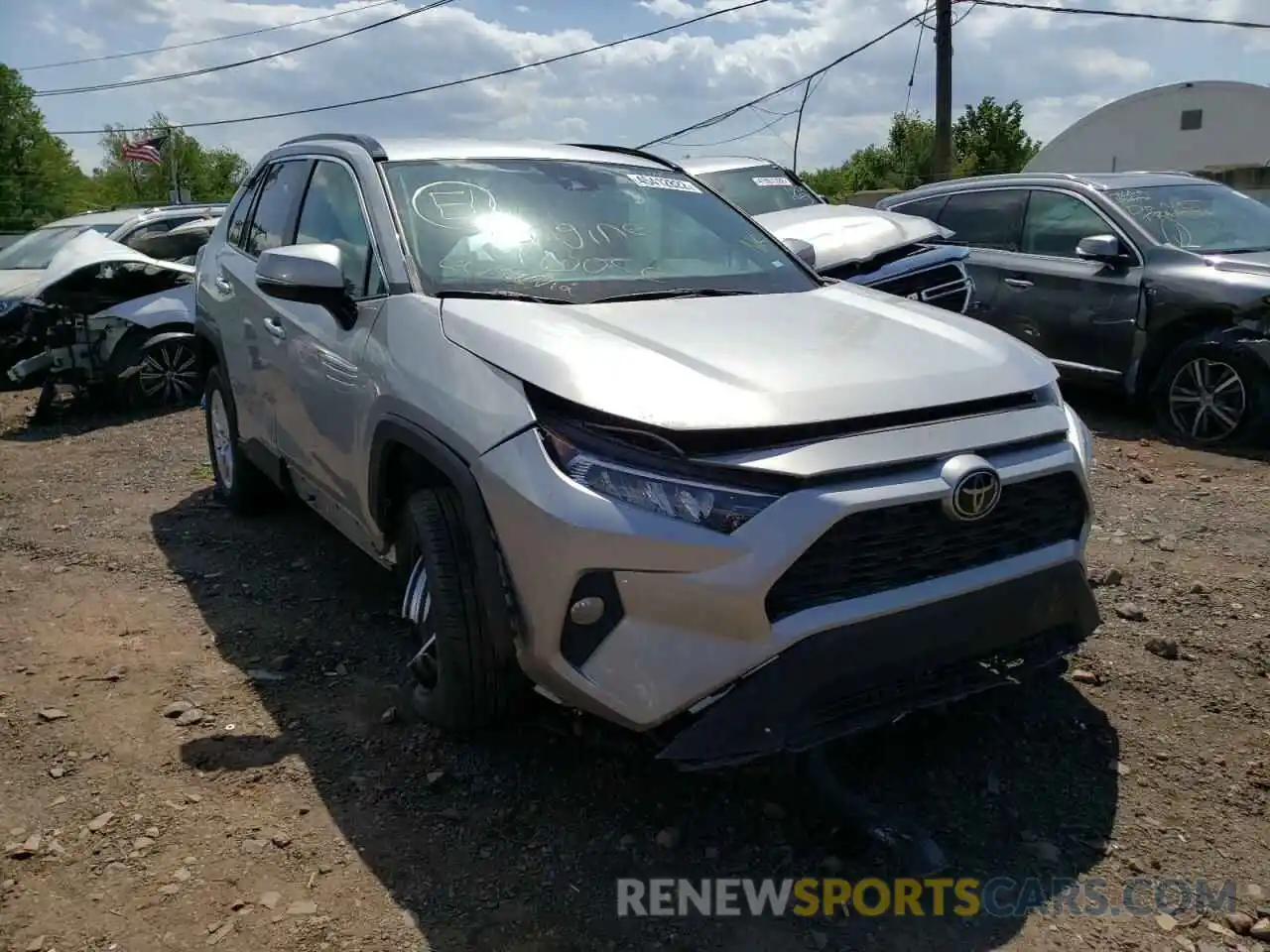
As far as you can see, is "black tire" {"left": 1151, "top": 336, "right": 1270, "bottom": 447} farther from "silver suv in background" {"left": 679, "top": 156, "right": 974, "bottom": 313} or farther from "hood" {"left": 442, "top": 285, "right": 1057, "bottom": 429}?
"hood" {"left": 442, "top": 285, "right": 1057, "bottom": 429}

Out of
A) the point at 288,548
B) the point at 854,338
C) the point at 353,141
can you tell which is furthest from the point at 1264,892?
the point at 288,548

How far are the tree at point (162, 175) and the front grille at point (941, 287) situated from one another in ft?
233

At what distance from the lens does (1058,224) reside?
296 inches

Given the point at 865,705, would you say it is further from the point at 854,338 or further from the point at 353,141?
the point at 353,141

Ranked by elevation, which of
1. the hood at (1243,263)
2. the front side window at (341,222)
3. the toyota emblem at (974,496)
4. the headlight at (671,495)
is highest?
the front side window at (341,222)

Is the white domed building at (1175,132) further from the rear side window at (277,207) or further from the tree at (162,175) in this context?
the tree at (162,175)

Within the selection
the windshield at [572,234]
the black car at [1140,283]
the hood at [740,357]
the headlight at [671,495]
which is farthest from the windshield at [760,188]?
the headlight at [671,495]

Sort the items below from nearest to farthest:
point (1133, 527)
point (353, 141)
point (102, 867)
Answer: point (102, 867)
point (353, 141)
point (1133, 527)

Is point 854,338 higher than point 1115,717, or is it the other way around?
point 854,338

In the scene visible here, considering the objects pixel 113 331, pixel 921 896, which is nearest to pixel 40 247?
pixel 113 331

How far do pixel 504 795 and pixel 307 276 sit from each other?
1.70m

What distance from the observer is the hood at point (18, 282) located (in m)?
10.7

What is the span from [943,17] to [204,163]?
80.2m

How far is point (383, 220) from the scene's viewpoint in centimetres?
353
